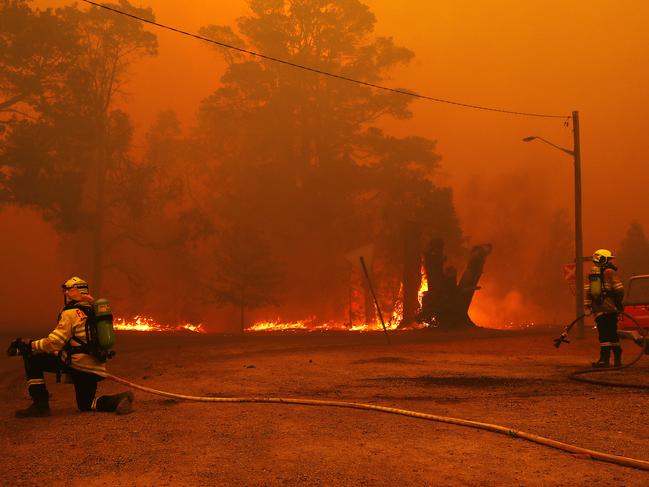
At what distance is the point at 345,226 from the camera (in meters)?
46.4

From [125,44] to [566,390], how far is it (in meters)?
35.0

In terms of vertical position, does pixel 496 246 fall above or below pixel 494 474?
above

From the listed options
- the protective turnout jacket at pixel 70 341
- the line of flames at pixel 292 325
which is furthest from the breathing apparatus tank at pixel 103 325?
the line of flames at pixel 292 325

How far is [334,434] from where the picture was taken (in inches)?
266

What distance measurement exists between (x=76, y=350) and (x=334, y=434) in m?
3.06

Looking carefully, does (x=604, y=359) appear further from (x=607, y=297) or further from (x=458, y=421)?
(x=458, y=421)

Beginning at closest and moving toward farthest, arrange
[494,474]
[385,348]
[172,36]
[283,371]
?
[494,474], [283,371], [385,348], [172,36]

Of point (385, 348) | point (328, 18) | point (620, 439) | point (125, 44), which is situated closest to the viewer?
point (620, 439)

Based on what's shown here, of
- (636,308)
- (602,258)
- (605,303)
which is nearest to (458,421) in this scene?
(605,303)

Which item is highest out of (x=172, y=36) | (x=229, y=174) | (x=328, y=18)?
(x=172, y=36)

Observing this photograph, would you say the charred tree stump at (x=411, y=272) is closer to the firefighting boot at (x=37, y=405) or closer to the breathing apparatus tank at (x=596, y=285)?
the breathing apparatus tank at (x=596, y=285)

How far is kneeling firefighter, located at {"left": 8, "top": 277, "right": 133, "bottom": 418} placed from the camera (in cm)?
784

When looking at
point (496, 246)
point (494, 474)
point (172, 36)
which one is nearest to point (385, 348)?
point (494, 474)

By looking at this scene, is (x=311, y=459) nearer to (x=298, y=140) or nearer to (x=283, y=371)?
(x=283, y=371)
